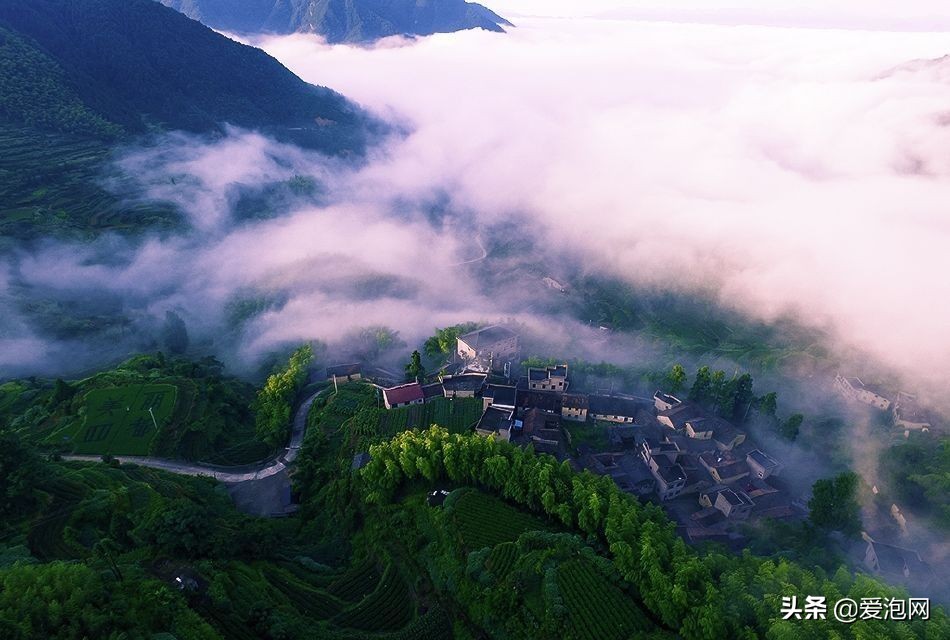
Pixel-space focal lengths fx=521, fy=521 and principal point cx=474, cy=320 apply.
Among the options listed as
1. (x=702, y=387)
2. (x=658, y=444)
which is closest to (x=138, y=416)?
(x=658, y=444)

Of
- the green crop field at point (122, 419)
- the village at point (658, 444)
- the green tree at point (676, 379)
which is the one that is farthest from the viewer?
the green tree at point (676, 379)

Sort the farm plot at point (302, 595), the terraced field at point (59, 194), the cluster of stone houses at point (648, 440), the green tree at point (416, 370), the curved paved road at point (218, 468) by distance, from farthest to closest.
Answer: the terraced field at point (59, 194) < the green tree at point (416, 370) < the curved paved road at point (218, 468) < the cluster of stone houses at point (648, 440) < the farm plot at point (302, 595)

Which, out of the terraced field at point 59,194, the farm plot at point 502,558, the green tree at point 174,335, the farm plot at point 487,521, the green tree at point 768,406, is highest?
the farm plot at point 502,558

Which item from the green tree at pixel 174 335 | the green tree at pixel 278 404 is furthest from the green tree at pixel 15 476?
the green tree at pixel 174 335

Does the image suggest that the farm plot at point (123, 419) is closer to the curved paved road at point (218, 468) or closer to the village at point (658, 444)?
the curved paved road at point (218, 468)

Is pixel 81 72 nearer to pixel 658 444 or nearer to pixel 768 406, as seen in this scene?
pixel 658 444

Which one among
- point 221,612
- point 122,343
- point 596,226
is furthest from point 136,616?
Answer: point 596,226
